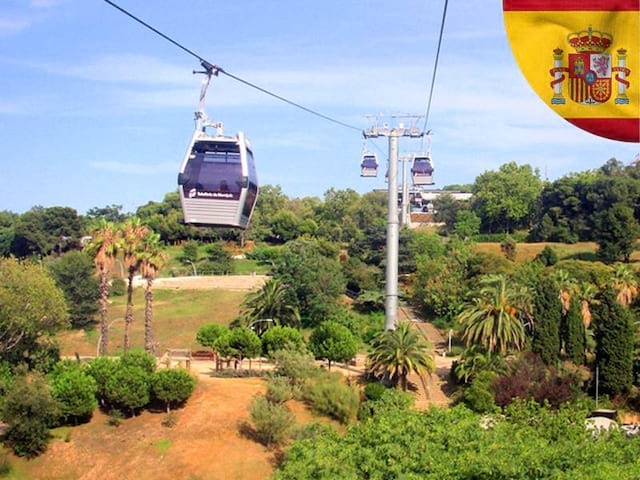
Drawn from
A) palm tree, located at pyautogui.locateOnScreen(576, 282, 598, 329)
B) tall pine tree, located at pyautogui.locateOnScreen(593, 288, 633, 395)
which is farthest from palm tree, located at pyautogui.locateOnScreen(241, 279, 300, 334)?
tall pine tree, located at pyautogui.locateOnScreen(593, 288, 633, 395)

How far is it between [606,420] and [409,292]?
3161 cm

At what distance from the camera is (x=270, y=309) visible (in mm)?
→ 50438

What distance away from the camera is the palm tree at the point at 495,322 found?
1483 inches

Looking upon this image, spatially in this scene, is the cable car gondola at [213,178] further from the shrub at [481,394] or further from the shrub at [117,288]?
the shrub at [117,288]

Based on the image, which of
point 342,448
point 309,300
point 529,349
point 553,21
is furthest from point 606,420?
point 553,21

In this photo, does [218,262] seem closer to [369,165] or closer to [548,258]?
[548,258]

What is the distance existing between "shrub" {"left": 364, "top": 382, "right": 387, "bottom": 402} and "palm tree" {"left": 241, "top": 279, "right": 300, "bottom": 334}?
14.3 meters

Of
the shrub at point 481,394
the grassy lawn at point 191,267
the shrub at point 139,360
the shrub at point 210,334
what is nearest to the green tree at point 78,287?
the shrub at point 210,334

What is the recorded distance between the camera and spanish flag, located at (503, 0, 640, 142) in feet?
16.6

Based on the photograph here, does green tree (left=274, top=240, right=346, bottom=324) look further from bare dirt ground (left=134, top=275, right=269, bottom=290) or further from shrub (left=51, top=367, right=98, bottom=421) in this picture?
shrub (left=51, top=367, right=98, bottom=421)

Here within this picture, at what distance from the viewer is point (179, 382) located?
35.3 metres

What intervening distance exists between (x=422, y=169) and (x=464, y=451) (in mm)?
24177

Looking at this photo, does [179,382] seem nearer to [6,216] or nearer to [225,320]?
[225,320]

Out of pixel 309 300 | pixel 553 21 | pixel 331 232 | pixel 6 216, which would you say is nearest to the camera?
pixel 553 21
